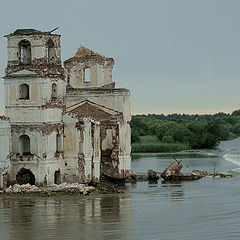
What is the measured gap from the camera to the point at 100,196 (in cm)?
3594

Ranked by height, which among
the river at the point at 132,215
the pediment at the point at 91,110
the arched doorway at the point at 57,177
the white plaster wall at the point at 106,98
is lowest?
the river at the point at 132,215

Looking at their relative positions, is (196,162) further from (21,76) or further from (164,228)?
(164,228)

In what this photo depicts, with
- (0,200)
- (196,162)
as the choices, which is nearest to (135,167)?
(196,162)

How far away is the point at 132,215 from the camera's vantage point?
1203 inches

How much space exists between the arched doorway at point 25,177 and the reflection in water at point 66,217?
258 cm

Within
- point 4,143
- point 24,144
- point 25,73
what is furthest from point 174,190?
point 25,73

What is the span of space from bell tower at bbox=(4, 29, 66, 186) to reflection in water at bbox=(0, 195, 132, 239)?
8.60 feet

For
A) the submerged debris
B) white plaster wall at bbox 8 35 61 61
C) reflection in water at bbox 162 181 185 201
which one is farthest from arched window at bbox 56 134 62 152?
the submerged debris

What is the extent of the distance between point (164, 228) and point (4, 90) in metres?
13.1

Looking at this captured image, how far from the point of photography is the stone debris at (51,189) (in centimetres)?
3528

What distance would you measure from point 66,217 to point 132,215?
2711 mm

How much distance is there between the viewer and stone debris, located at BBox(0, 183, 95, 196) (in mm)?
35281

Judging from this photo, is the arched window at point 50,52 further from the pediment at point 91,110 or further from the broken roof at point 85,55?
the broken roof at point 85,55

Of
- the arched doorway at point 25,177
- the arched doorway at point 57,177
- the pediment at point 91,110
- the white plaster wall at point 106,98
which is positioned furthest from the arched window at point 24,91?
the white plaster wall at point 106,98
